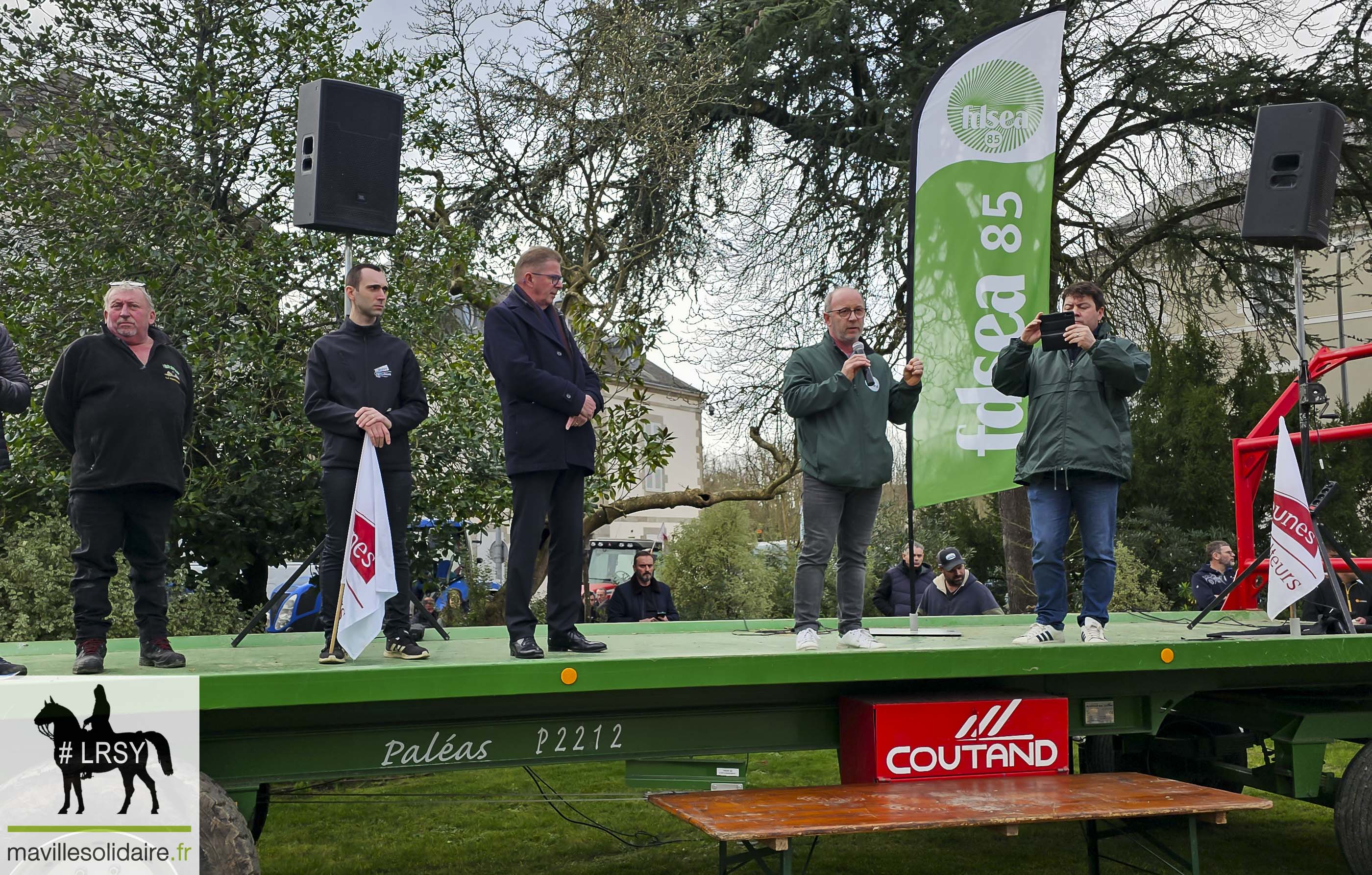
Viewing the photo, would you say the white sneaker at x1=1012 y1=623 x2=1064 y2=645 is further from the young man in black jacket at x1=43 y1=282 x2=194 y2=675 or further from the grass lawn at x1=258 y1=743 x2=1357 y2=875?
the young man in black jacket at x1=43 y1=282 x2=194 y2=675

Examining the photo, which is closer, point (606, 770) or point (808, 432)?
point (808, 432)

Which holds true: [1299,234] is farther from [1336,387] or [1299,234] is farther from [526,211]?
[1336,387]

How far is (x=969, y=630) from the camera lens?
20.1ft

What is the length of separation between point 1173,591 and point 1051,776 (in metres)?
12.3

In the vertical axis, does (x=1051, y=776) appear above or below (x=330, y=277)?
below

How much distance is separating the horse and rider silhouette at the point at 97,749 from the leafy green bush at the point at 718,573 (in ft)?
33.4

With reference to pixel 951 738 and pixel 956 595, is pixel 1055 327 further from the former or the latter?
pixel 956 595

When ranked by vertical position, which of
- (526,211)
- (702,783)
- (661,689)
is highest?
(526,211)

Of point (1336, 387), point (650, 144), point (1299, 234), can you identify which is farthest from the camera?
point (1336, 387)

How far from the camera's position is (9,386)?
166 inches

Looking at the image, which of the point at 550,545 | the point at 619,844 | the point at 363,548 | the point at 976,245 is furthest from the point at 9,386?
the point at 976,245

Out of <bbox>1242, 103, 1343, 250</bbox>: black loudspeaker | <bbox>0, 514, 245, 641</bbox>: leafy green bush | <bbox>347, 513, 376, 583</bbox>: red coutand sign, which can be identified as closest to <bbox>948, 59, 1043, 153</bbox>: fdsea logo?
<bbox>1242, 103, 1343, 250</bbox>: black loudspeaker

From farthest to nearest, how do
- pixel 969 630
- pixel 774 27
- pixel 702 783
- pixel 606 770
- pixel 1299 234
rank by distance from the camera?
pixel 774 27
pixel 606 770
pixel 969 630
pixel 1299 234
pixel 702 783

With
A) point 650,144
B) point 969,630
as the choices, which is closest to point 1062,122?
point 650,144
